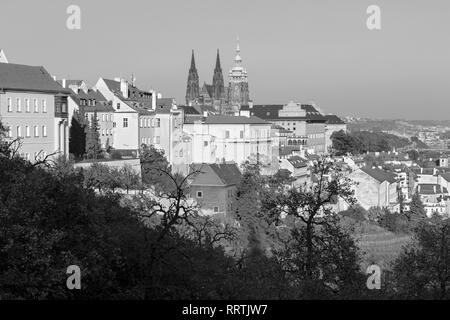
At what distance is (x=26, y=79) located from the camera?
42875 millimetres

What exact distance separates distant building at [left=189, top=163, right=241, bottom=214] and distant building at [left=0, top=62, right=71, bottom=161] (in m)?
7.96

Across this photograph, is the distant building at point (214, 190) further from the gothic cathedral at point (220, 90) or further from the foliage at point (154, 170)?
the gothic cathedral at point (220, 90)

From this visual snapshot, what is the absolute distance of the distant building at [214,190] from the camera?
151 ft

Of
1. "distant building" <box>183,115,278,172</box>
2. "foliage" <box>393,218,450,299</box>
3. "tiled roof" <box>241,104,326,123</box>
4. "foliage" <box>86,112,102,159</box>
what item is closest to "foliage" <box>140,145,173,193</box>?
"foliage" <box>86,112,102,159</box>

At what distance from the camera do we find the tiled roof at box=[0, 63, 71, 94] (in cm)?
4131

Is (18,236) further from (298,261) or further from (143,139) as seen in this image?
(143,139)

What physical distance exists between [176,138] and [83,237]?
Result: 45.6 meters

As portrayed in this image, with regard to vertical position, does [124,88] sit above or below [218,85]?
below

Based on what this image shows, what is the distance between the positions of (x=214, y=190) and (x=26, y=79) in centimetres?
1239

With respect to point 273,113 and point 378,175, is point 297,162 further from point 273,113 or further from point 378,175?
point 273,113

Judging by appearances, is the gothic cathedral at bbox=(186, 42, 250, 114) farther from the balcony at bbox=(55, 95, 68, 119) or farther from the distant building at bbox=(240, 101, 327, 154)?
the balcony at bbox=(55, 95, 68, 119)

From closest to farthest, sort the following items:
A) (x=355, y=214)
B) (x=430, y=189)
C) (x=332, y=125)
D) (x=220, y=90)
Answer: (x=355, y=214)
(x=430, y=189)
(x=332, y=125)
(x=220, y=90)

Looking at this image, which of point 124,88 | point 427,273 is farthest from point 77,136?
point 427,273

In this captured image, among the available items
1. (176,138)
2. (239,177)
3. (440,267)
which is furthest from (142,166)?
(440,267)
